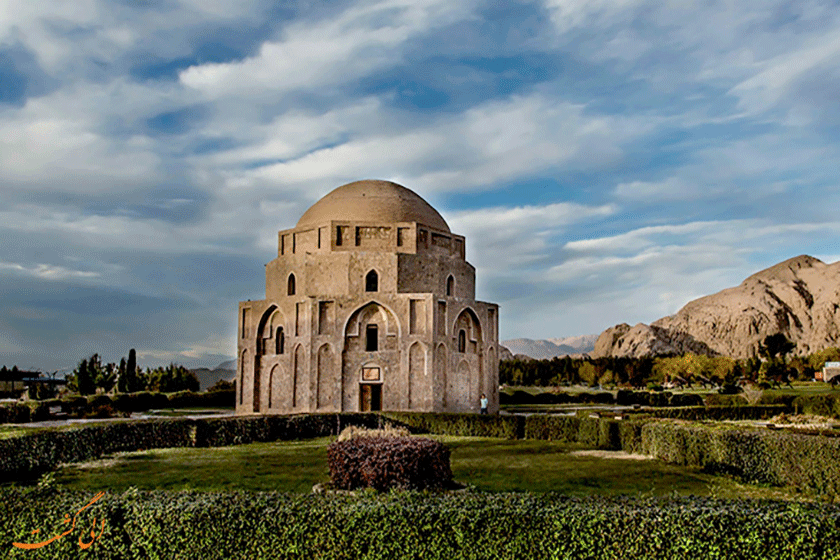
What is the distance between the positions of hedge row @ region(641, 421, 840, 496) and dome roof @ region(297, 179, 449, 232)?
23.9m

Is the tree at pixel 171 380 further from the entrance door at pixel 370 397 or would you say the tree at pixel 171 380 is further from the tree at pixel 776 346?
the tree at pixel 776 346

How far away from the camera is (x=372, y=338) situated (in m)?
36.2

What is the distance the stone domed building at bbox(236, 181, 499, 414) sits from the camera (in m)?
35.2

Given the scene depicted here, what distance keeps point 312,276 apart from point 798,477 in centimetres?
2760

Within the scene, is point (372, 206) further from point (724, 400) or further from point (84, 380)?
point (84, 380)

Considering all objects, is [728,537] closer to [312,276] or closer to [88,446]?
[88,446]

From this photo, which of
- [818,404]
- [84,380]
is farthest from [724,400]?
[84,380]

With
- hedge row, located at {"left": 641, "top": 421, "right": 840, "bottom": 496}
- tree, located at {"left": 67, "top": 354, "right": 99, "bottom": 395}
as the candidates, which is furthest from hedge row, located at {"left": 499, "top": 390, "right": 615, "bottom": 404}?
hedge row, located at {"left": 641, "top": 421, "right": 840, "bottom": 496}

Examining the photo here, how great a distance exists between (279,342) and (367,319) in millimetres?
5750

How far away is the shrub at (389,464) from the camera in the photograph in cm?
977

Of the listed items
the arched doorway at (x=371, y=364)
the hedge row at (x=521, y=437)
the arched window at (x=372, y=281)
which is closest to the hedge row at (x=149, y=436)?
the hedge row at (x=521, y=437)

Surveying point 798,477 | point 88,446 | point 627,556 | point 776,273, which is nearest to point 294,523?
point 627,556

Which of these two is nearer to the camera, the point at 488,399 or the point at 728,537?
the point at 728,537

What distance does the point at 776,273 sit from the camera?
598ft
